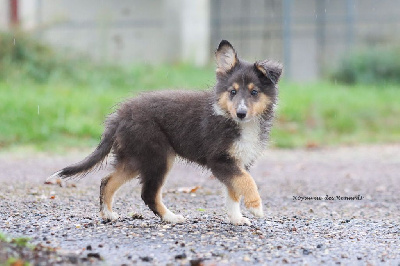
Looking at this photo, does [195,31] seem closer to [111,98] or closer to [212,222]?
[111,98]

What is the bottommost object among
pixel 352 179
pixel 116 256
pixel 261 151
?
pixel 352 179

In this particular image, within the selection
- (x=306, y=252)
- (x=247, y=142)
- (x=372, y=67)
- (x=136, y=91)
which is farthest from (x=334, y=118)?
(x=306, y=252)

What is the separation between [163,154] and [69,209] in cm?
144

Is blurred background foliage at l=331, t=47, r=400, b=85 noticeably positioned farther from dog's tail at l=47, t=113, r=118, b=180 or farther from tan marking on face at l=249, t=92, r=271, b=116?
dog's tail at l=47, t=113, r=118, b=180

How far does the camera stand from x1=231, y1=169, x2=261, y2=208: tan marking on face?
7051 mm

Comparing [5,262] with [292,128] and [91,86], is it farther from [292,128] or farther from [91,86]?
[91,86]

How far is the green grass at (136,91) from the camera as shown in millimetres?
15874

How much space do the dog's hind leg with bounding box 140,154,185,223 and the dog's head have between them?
0.79 m

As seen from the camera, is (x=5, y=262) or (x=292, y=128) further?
(x=292, y=128)

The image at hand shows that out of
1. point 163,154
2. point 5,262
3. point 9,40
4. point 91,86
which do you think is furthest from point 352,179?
point 9,40

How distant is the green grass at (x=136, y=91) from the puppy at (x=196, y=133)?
6938mm

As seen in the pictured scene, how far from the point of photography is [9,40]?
19.9 m

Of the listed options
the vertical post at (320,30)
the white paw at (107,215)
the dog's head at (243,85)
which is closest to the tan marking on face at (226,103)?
the dog's head at (243,85)

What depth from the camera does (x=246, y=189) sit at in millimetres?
7098
